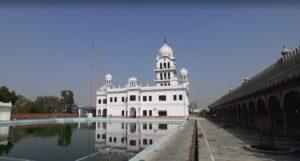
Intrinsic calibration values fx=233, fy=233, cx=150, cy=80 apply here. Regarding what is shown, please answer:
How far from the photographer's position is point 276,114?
1881 cm

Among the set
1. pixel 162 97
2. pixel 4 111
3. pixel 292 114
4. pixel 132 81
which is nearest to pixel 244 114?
pixel 292 114

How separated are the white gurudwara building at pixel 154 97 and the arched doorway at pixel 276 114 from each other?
31.9 meters

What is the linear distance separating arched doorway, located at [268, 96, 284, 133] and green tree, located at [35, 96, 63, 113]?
6453 centimetres

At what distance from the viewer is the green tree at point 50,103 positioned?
7188cm

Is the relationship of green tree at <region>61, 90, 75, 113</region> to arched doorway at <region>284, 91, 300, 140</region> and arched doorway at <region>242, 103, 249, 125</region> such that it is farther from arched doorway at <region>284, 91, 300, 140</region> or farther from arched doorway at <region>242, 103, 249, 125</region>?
arched doorway at <region>284, 91, 300, 140</region>

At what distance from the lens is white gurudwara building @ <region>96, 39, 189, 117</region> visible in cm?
5170

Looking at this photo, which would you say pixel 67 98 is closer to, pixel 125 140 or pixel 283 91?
pixel 125 140

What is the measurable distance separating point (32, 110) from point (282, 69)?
58.9 metres

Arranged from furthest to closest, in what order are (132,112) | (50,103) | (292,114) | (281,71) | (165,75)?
(50,103), (165,75), (132,112), (292,114), (281,71)

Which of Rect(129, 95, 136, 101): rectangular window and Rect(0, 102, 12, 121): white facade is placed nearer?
Rect(0, 102, 12, 121): white facade

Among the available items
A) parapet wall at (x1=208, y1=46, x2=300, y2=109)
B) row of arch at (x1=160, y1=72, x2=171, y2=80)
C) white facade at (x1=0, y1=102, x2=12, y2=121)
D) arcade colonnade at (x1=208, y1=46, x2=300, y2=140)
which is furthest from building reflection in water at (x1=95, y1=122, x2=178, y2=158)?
row of arch at (x1=160, y1=72, x2=171, y2=80)

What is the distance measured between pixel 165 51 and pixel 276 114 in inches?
1727

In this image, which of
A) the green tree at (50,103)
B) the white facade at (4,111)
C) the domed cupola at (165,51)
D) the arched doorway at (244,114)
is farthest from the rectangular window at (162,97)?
the green tree at (50,103)

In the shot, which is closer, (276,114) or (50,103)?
(276,114)
